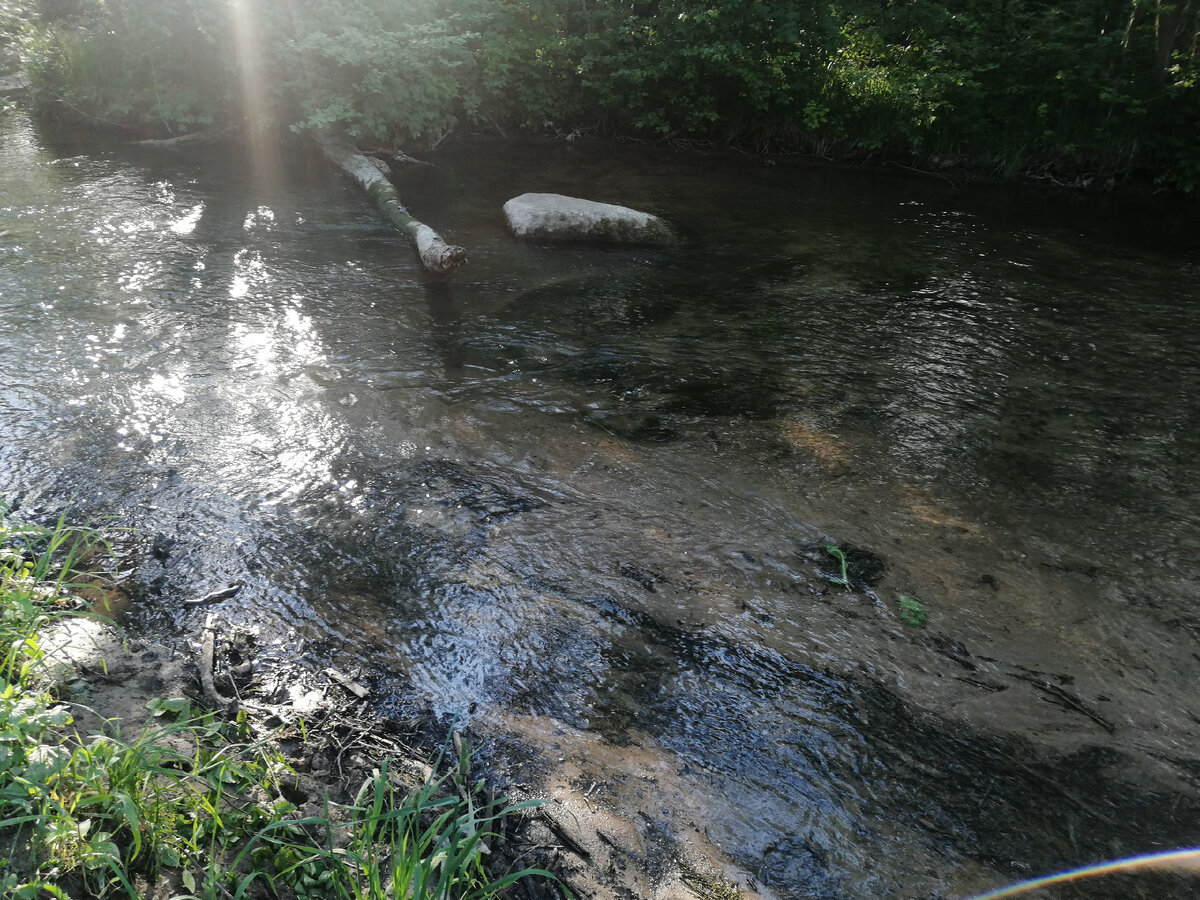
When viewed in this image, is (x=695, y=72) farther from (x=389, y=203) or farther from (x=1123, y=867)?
(x=1123, y=867)

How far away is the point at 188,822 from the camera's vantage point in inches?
97.9

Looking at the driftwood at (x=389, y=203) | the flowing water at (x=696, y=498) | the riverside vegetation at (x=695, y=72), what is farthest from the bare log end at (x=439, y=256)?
the riverside vegetation at (x=695, y=72)

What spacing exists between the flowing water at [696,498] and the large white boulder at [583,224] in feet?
1.09

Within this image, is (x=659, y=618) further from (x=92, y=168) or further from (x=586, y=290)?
(x=92, y=168)

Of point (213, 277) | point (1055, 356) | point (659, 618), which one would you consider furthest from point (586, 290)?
point (659, 618)

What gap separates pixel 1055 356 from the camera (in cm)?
733

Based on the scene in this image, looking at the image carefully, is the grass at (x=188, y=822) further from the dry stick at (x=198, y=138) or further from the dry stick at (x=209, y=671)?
the dry stick at (x=198, y=138)

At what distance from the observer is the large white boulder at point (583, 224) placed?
31.7 ft

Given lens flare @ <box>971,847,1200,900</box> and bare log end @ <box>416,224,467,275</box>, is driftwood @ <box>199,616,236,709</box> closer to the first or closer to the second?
lens flare @ <box>971,847,1200,900</box>

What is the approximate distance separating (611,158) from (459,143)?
2.94 meters

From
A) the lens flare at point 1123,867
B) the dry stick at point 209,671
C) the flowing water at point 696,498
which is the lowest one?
the flowing water at point 696,498

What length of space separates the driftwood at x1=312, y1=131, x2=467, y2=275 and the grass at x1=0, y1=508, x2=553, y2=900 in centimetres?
566

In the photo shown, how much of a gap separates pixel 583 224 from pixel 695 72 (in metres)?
5.72

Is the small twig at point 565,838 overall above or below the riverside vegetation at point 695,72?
below
